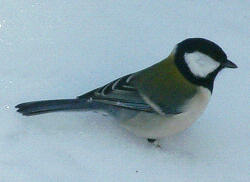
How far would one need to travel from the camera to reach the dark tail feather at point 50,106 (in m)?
3.96

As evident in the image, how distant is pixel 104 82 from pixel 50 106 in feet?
1.87

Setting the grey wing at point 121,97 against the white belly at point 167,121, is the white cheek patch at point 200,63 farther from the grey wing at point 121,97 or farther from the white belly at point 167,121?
the grey wing at point 121,97

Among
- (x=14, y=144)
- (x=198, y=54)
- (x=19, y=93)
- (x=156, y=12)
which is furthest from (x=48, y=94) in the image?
(x=156, y=12)

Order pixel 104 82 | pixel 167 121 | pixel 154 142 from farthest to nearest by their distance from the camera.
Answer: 1. pixel 104 82
2. pixel 154 142
3. pixel 167 121

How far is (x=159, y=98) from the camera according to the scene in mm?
3945

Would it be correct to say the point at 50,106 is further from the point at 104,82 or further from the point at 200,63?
the point at 200,63

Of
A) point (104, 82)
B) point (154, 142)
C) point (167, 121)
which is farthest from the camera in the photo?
point (104, 82)

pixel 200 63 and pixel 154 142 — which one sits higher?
pixel 200 63

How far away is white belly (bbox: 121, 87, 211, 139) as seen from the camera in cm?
393

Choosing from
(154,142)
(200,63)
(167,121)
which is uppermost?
(200,63)

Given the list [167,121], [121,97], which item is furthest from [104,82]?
[167,121]

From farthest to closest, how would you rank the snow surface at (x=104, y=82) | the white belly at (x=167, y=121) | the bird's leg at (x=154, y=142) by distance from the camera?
1. the bird's leg at (x=154, y=142)
2. the white belly at (x=167, y=121)
3. the snow surface at (x=104, y=82)

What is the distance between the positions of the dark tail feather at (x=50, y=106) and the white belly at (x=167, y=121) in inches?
10.4

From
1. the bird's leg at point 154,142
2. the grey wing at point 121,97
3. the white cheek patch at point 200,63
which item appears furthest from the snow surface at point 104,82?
the white cheek patch at point 200,63
